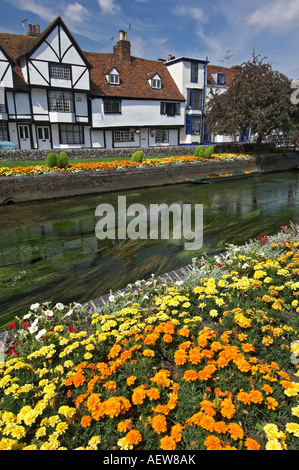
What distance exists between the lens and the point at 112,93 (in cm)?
3222

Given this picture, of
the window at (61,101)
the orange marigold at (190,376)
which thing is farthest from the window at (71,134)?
the orange marigold at (190,376)

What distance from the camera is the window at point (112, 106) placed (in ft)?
105

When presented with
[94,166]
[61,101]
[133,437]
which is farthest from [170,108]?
[133,437]

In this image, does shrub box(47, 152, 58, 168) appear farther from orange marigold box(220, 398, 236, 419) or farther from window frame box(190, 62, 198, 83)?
window frame box(190, 62, 198, 83)

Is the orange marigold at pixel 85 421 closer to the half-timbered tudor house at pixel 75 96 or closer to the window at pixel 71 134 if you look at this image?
the half-timbered tudor house at pixel 75 96

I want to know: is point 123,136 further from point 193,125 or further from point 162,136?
point 193,125

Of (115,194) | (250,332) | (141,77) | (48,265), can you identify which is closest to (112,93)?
(141,77)

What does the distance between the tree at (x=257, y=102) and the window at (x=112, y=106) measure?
10482mm

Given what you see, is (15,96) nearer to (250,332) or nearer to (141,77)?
(141,77)

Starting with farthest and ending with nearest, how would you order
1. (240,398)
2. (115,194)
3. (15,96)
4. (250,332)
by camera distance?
(15,96) → (115,194) → (250,332) → (240,398)

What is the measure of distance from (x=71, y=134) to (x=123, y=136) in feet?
19.6

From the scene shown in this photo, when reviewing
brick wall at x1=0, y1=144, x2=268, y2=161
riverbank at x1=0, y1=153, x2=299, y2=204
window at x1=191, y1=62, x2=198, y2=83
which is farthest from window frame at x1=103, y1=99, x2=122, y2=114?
riverbank at x1=0, y1=153, x2=299, y2=204

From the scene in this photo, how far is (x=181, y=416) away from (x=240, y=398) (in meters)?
0.55

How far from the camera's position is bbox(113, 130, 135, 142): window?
33.7m
